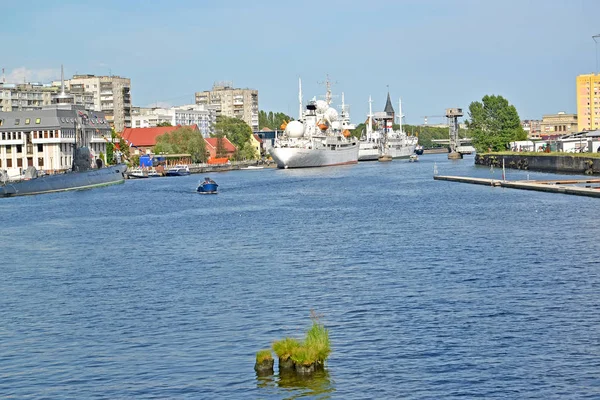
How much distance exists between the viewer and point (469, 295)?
29.5 meters

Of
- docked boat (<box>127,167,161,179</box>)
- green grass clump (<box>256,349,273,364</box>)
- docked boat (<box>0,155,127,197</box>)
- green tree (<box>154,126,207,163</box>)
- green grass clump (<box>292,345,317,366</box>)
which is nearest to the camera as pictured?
Answer: green grass clump (<box>292,345,317,366</box>)

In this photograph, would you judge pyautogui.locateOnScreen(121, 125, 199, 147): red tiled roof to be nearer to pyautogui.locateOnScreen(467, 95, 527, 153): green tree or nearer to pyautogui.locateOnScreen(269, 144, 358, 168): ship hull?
pyautogui.locateOnScreen(269, 144, 358, 168): ship hull

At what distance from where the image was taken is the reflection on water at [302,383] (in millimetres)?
20000

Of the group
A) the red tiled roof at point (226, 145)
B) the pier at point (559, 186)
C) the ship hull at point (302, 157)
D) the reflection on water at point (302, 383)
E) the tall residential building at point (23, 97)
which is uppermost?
the tall residential building at point (23, 97)

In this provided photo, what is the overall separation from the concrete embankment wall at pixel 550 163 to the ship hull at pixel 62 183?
4537cm

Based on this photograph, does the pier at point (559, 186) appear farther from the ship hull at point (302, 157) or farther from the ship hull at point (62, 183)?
the ship hull at point (302, 157)

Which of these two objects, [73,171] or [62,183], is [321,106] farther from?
[62,183]

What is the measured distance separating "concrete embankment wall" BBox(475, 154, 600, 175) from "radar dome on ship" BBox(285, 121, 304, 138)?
1416 inches

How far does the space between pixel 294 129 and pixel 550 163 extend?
205 feet

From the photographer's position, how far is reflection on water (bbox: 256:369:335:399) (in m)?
20.0

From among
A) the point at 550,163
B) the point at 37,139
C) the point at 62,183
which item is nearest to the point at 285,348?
the point at 62,183

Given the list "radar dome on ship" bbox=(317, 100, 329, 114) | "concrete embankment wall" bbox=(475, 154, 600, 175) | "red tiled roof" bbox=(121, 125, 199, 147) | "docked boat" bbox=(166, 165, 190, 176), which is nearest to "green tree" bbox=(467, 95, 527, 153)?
"concrete embankment wall" bbox=(475, 154, 600, 175)

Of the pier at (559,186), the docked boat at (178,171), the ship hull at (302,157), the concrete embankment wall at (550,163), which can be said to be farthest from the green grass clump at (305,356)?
the docked boat at (178,171)

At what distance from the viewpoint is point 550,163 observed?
10788 centimetres
